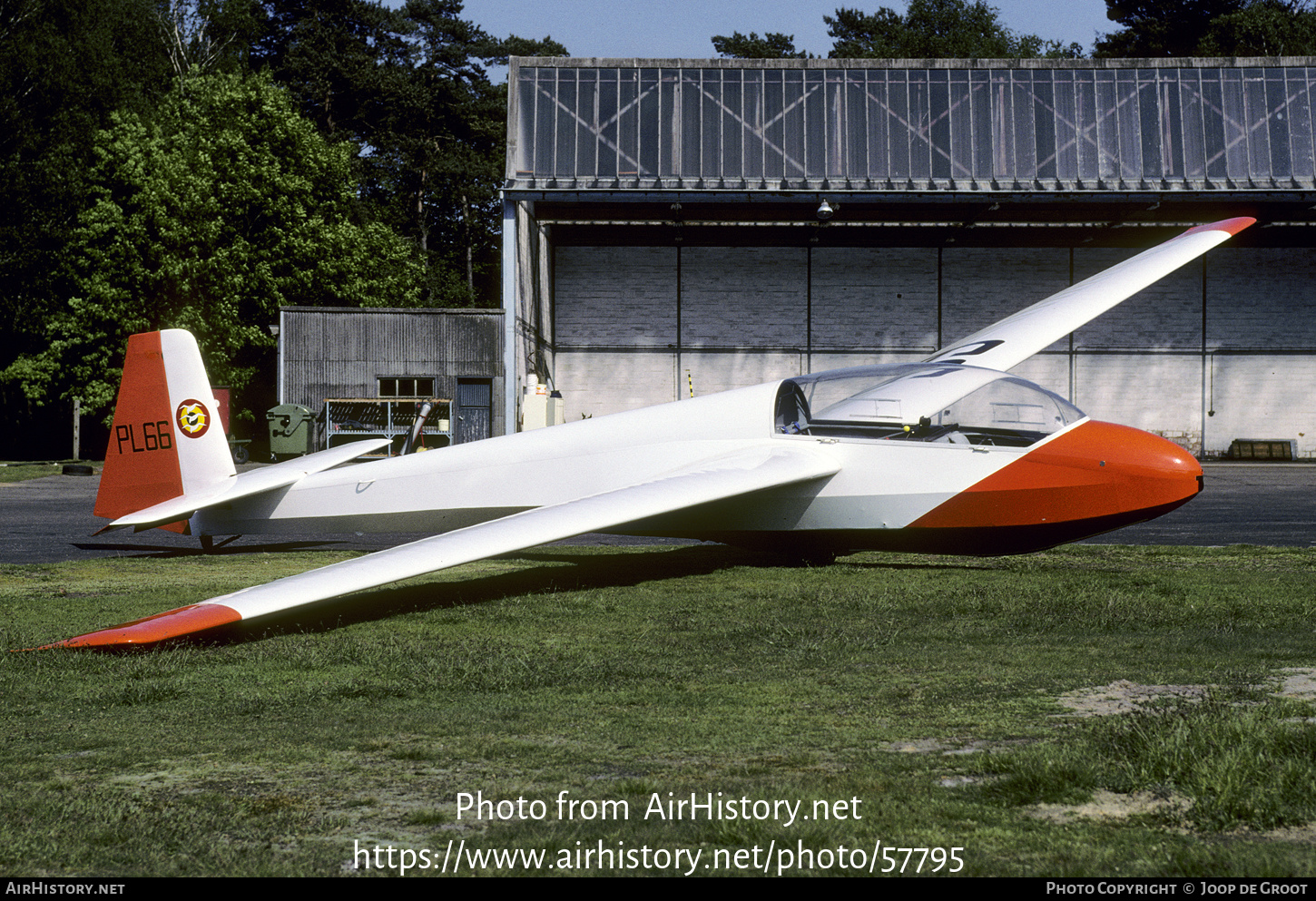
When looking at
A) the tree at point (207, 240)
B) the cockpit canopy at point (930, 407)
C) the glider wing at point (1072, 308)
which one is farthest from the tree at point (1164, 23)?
the cockpit canopy at point (930, 407)

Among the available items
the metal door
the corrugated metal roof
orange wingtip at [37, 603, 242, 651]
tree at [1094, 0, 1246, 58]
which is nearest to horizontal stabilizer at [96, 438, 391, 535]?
orange wingtip at [37, 603, 242, 651]

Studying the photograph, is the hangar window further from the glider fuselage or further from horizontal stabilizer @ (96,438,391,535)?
the glider fuselage

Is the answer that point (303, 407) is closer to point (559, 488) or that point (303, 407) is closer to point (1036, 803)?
point (559, 488)

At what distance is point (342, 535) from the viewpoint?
1497 cm

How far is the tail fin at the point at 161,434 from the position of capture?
11516 millimetres

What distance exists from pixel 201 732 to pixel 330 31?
68.8 m

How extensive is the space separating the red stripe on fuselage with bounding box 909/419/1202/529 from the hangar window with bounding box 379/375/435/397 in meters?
28.1

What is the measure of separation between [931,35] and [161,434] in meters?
83.7

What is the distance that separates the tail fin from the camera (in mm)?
11516

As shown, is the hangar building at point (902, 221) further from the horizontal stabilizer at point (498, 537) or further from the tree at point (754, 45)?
the tree at point (754, 45)

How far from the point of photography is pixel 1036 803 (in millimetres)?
3439

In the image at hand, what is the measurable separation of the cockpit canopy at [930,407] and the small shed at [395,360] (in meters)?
25.5

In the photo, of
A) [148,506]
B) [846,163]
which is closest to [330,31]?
[846,163]

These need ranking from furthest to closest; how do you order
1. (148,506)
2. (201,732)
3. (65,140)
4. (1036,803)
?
(65,140) → (148,506) → (201,732) → (1036,803)
